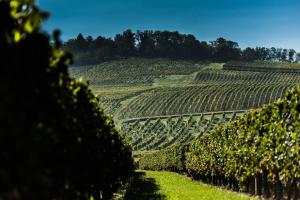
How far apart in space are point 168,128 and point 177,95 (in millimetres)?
23760

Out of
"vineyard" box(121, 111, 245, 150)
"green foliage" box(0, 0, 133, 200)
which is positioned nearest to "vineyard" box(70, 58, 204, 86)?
"vineyard" box(121, 111, 245, 150)

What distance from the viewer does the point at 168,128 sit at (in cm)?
10494

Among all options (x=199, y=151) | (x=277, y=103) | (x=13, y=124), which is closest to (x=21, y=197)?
(x=13, y=124)

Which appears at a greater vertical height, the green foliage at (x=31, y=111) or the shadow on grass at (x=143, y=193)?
the green foliage at (x=31, y=111)

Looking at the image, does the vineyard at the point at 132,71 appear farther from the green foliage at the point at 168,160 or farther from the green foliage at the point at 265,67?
the green foliage at the point at 168,160

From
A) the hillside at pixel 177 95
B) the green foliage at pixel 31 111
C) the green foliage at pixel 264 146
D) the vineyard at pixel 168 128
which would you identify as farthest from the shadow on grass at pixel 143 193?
the vineyard at pixel 168 128

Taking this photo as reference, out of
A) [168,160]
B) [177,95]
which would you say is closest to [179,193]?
[168,160]

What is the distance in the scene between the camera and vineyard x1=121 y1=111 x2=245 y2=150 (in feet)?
331

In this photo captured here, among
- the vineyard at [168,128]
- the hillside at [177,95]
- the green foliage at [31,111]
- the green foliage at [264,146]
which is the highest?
the green foliage at [31,111]

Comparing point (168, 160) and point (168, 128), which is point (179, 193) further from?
point (168, 128)

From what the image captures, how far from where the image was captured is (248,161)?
24.1 m

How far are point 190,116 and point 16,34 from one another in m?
103

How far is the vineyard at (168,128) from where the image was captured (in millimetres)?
100812

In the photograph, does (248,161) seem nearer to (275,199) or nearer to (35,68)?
(275,199)
